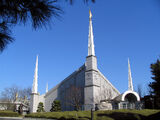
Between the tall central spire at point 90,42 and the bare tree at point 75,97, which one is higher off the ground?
the tall central spire at point 90,42

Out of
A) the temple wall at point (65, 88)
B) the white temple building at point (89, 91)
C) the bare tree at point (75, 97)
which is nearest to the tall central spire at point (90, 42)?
the white temple building at point (89, 91)

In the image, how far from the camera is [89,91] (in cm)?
2273

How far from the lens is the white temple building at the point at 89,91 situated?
21500 millimetres

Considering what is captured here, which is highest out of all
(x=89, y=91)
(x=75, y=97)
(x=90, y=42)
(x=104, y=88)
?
(x=90, y=42)

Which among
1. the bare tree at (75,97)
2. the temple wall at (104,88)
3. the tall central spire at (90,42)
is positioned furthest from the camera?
the bare tree at (75,97)

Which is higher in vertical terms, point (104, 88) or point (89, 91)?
point (104, 88)

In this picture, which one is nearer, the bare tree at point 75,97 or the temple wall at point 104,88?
the temple wall at point 104,88

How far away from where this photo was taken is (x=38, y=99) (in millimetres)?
29719

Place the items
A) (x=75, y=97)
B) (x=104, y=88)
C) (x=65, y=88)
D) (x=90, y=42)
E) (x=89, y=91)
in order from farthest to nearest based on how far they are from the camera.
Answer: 1. (x=65, y=88)
2. (x=104, y=88)
3. (x=75, y=97)
4. (x=90, y=42)
5. (x=89, y=91)

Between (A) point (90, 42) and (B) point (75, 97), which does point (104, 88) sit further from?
(A) point (90, 42)

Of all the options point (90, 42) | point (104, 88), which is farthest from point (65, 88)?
point (90, 42)

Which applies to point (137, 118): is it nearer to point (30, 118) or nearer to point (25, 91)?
point (30, 118)

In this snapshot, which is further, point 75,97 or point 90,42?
point 75,97

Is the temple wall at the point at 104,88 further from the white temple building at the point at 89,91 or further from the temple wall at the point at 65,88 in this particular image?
the temple wall at the point at 65,88
